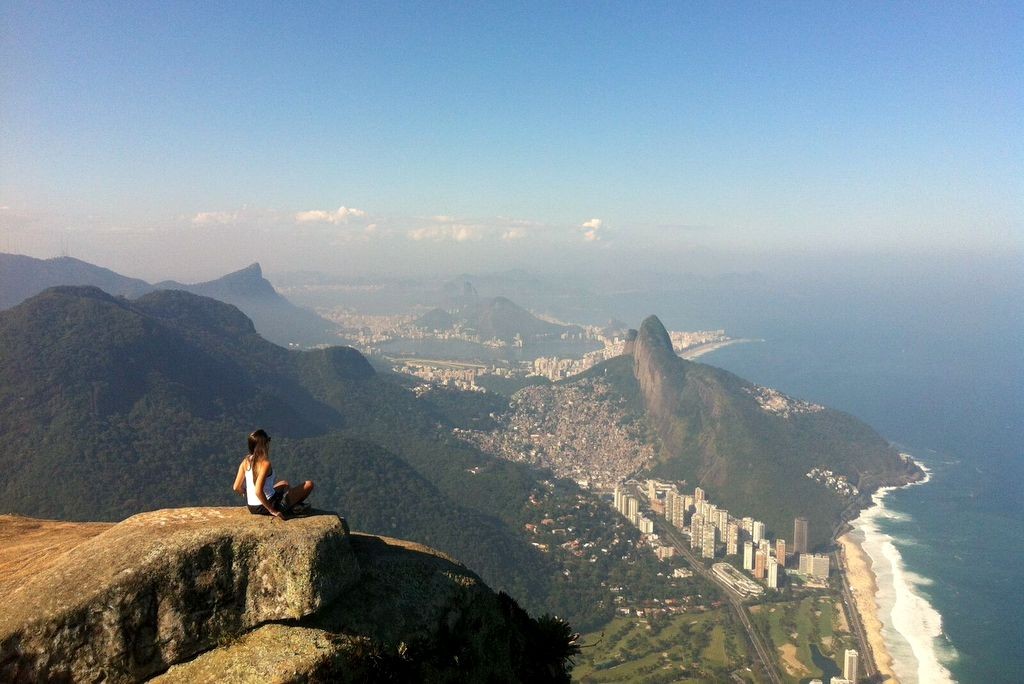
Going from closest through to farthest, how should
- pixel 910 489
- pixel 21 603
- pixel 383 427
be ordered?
1. pixel 21 603
2. pixel 910 489
3. pixel 383 427

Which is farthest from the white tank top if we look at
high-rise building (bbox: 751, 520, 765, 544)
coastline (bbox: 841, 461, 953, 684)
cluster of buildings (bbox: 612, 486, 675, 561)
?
high-rise building (bbox: 751, 520, 765, 544)

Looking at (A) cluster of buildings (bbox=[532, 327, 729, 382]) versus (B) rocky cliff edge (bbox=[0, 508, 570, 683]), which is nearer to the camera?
(B) rocky cliff edge (bbox=[0, 508, 570, 683])

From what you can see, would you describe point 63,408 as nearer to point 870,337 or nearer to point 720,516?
point 720,516

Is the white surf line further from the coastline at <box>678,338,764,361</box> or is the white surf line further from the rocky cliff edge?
the coastline at <box>678,338,764,361</box>

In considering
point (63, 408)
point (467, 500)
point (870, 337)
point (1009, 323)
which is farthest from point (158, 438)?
point (1009, 323)

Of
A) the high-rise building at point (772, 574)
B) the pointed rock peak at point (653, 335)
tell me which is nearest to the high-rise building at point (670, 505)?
the high-rise building at point (772, 574)

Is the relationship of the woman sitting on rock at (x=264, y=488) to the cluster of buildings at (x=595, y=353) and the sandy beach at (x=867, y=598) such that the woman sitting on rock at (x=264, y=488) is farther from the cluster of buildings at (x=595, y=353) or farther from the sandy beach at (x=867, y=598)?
the cluster of buildings at (x=595, y=353)
